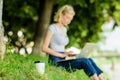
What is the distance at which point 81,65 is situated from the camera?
10375 millimetres

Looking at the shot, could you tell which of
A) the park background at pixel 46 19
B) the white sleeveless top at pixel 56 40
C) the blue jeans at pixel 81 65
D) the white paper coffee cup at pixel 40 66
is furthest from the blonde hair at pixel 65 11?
the park background at pixel 46 19

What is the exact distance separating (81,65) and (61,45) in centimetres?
101

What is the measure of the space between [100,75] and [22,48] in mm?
9310

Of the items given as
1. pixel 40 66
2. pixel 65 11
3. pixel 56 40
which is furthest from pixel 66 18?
pixel 40 66

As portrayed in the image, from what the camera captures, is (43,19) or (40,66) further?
(43,19)

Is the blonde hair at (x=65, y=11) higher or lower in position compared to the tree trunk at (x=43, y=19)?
higher

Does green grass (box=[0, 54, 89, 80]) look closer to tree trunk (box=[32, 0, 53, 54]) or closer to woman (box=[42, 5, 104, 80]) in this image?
woman (box=[42, 5, 104, 80])

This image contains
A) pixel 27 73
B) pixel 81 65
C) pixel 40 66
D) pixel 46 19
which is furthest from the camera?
pixel 46 19

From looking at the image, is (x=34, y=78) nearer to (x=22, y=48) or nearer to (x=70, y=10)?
(x=70, y=10)

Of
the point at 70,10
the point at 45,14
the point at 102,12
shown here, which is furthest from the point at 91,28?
the point at 70,10

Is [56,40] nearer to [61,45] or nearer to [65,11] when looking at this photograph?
[61,45]

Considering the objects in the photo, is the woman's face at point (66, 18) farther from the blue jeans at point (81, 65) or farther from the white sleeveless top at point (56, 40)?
the blue jeans at point (81, 65)

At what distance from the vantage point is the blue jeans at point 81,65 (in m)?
10.1

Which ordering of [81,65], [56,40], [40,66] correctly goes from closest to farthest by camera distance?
[40,66] → [81,65] → [56,40]
